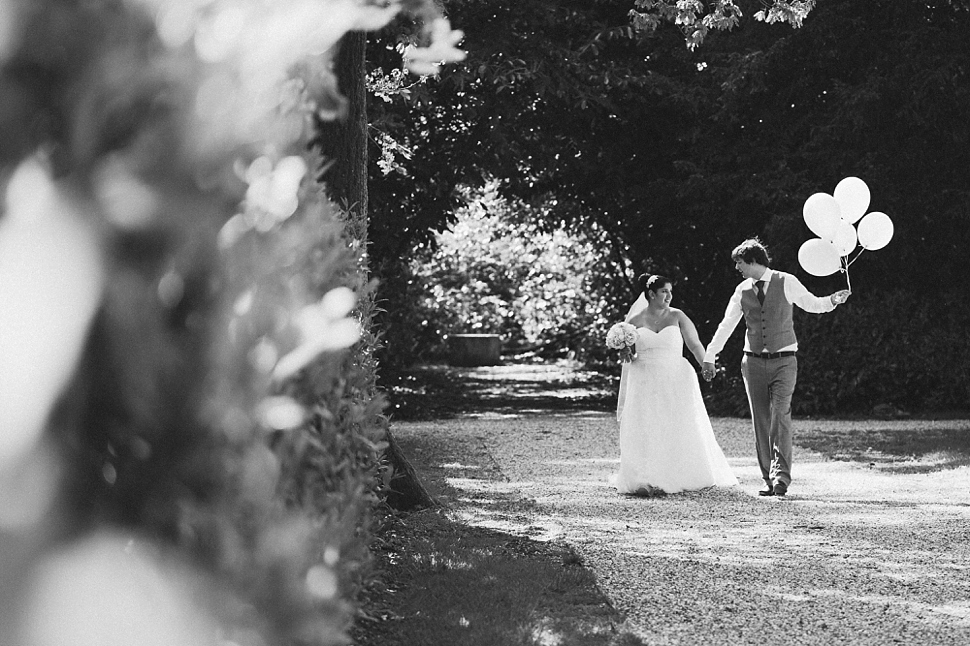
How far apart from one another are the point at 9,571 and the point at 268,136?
3.94ft

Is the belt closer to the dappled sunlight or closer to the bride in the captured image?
the bride

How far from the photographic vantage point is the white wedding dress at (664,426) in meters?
10.7

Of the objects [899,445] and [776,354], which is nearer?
[776,354]

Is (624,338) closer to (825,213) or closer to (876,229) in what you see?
(825,213)

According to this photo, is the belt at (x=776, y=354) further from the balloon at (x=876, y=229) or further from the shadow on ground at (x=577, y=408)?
the shadow on ground at (x=577, y=408)

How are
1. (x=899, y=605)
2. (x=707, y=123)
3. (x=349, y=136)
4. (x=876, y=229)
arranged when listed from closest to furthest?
(x=899, y=605) < (x=349, y=136) < (x=876, y=229) < (x=707, y=123)

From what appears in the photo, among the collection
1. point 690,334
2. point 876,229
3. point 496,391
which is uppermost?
point 876,229

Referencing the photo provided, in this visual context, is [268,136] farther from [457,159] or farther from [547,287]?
[547,287]

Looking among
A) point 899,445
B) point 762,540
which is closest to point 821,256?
point 762,540

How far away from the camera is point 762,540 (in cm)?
818

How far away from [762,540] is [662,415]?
9.24 ft

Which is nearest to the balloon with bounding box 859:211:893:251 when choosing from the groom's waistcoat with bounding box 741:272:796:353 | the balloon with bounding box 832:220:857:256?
the balloon with bounding box 832:220:857:256

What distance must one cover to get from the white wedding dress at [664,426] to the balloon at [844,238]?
162cm

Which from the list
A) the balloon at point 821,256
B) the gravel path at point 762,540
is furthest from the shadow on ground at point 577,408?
the balloon at point 821,256
